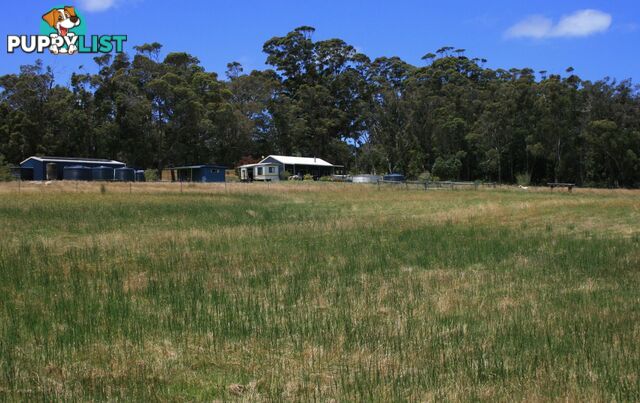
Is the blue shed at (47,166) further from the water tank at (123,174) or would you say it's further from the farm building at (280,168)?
the farm building at (280,168)

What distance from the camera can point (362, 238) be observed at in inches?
771

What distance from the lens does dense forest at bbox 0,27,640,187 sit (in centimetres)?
8112

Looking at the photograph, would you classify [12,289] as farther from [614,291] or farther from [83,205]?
[83,205]

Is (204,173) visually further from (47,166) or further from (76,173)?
(47,166)

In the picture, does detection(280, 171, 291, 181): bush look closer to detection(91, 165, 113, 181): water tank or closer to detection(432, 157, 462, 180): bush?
detection(91, 165, 113, 181): water tank

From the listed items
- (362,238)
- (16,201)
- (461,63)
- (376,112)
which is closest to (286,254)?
(362,238)

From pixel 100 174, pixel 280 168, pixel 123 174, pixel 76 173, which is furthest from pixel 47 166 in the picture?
pixel 280 168

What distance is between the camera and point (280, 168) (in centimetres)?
8519

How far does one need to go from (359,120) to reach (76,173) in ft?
206

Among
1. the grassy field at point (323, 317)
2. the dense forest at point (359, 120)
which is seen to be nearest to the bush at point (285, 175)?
the dense forest at point (359, 120)

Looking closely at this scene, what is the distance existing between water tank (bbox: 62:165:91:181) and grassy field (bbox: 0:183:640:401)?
54.2m

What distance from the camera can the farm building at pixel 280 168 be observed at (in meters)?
85.2

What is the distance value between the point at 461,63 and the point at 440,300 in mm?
112041

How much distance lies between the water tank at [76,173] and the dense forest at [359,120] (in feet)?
76.5
